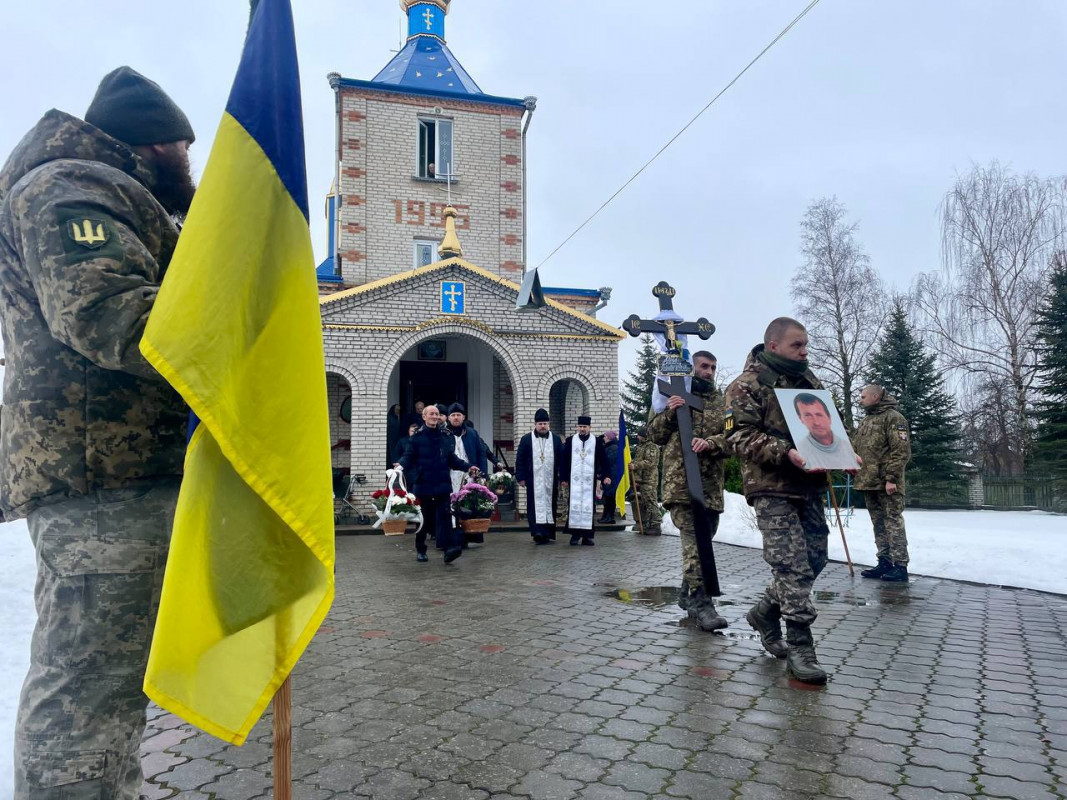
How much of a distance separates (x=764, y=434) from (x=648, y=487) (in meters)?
9.73

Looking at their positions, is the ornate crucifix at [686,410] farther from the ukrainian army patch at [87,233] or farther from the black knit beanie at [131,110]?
the ukrainian army patch at [87,233]

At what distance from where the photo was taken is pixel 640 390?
36.5 metres

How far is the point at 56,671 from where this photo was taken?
198cm

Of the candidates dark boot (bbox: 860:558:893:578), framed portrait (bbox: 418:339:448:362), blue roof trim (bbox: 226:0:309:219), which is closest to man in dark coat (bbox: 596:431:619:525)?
dark boot (bbox: 860:558:893:578)

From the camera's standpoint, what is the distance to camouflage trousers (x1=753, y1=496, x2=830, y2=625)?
4574 millimetres

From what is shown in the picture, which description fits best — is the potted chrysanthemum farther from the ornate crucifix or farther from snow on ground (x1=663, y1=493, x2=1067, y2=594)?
snow on ground (x1=663, y1=493, x2=1067, y2=594)

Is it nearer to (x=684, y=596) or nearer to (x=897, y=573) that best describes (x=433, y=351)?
(x=897, y=573)

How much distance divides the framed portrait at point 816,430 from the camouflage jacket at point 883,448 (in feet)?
13.2

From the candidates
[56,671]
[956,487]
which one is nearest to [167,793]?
[56,671]

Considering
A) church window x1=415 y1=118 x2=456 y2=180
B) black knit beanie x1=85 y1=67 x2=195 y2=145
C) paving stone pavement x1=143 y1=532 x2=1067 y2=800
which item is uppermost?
church window x1=415 y1=118 x2=456 y2=180

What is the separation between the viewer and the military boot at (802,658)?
14.3ft

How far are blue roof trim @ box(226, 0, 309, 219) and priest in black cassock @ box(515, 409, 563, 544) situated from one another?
35.9 ft

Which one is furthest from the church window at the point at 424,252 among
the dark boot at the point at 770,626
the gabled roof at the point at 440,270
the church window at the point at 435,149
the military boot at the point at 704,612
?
the dark boot at the point at 770,626

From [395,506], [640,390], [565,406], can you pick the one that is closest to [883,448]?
[395,506]
